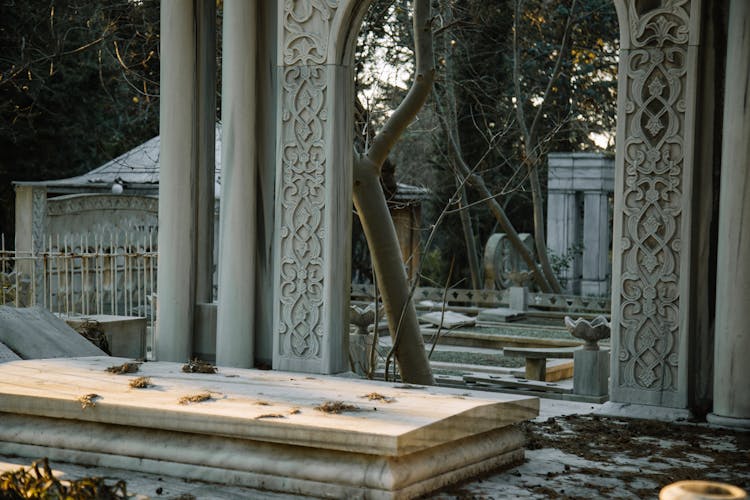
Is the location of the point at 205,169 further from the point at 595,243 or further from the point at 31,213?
the point at 595,243

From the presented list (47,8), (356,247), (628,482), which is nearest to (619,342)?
(628,482)

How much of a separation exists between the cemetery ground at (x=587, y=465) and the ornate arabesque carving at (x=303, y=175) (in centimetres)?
215

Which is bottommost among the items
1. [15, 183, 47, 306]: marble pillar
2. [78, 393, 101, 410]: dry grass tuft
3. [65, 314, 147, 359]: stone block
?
[65, 314, 147, 359]: stone block

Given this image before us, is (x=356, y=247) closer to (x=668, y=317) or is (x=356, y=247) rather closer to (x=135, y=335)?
(x=135, y=335)

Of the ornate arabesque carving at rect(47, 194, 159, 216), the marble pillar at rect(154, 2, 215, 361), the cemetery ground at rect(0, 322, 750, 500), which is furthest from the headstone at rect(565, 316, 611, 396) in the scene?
the ornate arabesque carving at rect(47, 194, 159, 216)

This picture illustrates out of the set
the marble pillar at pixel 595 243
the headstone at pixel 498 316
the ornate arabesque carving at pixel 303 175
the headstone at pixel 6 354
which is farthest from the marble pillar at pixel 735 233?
the marble pillar at pixel 595 243

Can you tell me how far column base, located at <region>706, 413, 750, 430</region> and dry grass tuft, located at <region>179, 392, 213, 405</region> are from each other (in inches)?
143

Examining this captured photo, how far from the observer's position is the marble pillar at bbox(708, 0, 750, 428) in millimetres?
6824

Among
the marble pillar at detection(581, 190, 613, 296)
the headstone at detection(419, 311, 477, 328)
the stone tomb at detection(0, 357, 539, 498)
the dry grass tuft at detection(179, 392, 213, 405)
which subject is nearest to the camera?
the stone tomb at detection(0, 357, 539, 498)

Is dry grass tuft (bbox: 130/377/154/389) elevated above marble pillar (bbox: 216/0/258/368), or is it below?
below

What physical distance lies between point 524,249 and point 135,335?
12902 millimetres

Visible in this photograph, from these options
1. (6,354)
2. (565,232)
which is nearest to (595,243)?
(565,232)

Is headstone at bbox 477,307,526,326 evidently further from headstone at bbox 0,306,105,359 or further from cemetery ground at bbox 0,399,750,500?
cemetery ground at bbox 0,399,750,500

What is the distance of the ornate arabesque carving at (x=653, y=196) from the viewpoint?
282 inches
